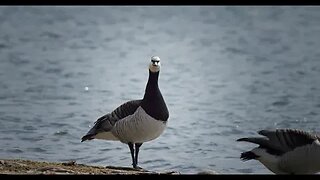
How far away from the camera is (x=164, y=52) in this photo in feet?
66.4

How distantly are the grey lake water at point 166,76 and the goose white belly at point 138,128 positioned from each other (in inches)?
46.3

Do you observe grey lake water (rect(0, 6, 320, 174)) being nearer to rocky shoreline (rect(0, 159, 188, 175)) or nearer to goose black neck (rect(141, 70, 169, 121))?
goose black neck (rect(141, 70, 169, 121))

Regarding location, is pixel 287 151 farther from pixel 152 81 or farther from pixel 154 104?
pixel 152 81

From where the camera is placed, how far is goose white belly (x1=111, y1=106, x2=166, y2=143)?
336 inches

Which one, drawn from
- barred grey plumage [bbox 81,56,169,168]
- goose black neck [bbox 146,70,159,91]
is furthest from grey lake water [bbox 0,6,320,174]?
goose black neck [bbox 146,70,159,91]

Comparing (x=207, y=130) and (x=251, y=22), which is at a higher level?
(x=251, y=22)

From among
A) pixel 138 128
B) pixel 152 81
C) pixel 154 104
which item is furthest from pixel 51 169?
pixel 152 81

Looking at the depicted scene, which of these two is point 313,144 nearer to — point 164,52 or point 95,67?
point 95,67

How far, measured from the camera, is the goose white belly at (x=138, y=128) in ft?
28.0

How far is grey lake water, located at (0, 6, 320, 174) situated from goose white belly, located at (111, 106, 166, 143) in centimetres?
118

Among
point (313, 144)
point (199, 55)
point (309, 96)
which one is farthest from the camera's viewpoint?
point (199, 55)
